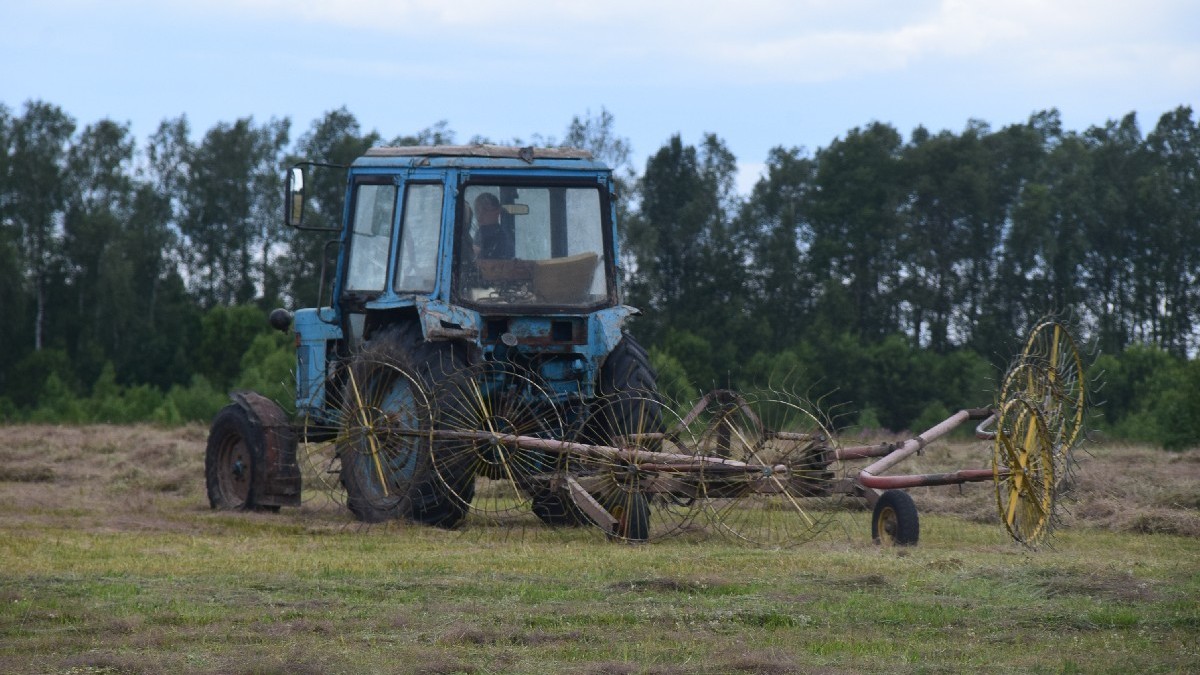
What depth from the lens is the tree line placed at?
4028 centimetres

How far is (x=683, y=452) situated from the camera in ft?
34.1

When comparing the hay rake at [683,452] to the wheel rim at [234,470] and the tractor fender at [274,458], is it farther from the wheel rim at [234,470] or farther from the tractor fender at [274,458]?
the wheel rim at [234,470]

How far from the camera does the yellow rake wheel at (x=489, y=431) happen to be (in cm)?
1073

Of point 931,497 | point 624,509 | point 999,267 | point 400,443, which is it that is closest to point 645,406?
point 624,509

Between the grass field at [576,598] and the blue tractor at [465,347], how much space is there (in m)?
0.40

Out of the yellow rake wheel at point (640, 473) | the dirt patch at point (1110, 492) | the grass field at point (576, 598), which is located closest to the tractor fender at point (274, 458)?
the grass field at point (576, 598)

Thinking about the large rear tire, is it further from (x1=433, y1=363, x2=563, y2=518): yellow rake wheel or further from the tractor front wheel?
the tractor front wheel

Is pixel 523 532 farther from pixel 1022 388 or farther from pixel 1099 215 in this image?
pixel 1099 215

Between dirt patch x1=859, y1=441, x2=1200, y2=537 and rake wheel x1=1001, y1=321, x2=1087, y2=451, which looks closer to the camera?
rake wheel x1=1001, y1=321, x2=1087, y2=451

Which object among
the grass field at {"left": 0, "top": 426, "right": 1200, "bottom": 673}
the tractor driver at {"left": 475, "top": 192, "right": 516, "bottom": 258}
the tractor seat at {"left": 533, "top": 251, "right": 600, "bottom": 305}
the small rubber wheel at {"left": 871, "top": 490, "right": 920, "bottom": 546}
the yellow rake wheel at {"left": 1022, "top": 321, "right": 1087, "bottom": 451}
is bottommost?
the grass field at {"left": 0, "top": 426, "right": 1200, "bottom": 673}

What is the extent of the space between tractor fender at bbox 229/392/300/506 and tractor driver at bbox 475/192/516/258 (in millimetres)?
2256

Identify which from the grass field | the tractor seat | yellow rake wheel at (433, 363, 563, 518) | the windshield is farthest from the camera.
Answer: the tractor seat

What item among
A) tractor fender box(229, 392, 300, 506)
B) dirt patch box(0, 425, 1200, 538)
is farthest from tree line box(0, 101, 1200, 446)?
tractor fender box(229, 392, 300, 506)

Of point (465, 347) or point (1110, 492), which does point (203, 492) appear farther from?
point (1110, 492)
